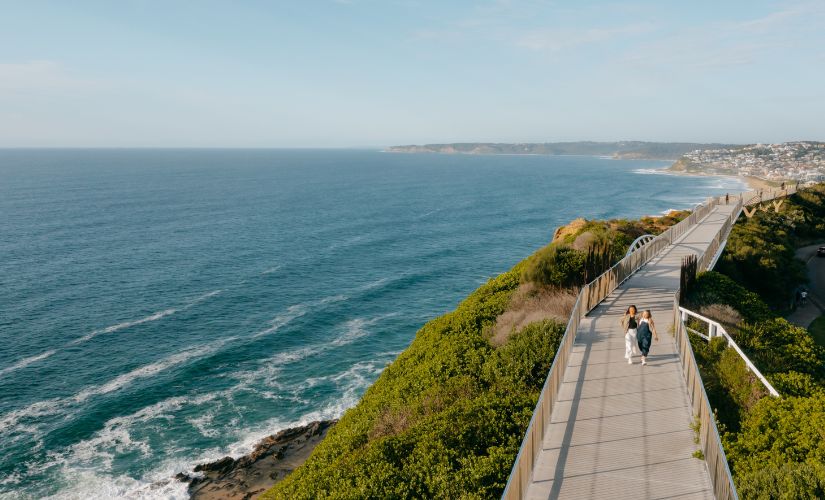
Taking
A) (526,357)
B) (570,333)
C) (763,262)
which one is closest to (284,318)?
(526,357)

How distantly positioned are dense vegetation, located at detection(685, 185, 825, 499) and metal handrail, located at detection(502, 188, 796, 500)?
2776 mm

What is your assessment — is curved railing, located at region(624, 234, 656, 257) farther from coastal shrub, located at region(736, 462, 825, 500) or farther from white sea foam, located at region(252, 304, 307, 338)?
white sea foam, located at region(252, 304, 307, 338)

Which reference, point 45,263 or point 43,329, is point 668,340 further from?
point 45,263

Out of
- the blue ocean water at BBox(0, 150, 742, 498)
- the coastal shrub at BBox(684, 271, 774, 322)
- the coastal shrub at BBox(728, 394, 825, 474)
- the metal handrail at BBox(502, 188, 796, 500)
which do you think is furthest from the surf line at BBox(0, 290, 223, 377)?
the coastal shrub at BBox(728, 394, 825, 474)

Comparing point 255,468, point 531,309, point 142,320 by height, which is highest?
point 531,309

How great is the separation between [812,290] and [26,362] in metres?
52.5

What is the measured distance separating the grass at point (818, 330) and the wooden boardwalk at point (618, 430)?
58.8 feet

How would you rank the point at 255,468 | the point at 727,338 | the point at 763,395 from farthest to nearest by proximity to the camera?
the point at 255,468 → the point at 727,338 → the point at 763,395

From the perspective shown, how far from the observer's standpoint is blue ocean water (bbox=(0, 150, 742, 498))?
25.2 metres

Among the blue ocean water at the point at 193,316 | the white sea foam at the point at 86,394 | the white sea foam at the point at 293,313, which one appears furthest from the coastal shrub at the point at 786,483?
the white sea foam at the point at 293,313

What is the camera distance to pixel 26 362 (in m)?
31.7

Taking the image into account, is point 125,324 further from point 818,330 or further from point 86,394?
point 818,330

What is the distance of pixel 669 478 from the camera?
29.5 feet

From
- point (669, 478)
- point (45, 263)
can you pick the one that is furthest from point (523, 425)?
point (45, 263)
